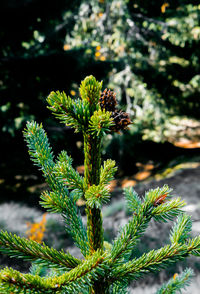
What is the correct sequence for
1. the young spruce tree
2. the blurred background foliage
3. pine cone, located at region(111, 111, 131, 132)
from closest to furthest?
the young spruce tree < pine cone, located at region(111, 111, 131, 132) < the blurred background foliage

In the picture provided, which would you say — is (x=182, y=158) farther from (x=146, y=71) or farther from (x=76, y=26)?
(x=76, y=26)

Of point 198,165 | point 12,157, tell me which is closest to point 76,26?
point 12,157

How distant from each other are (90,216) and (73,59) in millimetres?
4956

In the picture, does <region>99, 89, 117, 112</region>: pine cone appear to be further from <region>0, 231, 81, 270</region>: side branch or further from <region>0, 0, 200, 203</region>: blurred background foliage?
<region>0, 0, 200, 203</region>: blurred background foliage

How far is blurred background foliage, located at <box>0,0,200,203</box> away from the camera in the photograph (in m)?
5.22

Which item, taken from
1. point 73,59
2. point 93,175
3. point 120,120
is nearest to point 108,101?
point 120,120

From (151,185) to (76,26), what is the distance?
14.9ft

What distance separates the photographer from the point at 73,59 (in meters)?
5.22

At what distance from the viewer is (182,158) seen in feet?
21.8

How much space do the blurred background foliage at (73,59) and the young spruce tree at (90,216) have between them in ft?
14.2

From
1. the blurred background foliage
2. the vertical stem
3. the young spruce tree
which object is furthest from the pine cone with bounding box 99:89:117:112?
the blurred background foliage

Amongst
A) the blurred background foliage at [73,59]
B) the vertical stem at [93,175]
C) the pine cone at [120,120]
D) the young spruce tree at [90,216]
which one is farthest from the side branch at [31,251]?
the blurred background foliage at [73,59]

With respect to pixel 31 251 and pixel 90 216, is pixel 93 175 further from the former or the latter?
pixel 31 251

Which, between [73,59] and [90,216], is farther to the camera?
[73,59]
